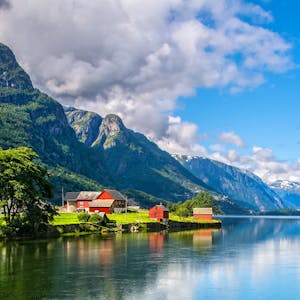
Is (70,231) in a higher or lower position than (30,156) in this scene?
lower

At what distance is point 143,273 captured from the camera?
175 feet

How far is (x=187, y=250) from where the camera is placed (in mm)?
81312

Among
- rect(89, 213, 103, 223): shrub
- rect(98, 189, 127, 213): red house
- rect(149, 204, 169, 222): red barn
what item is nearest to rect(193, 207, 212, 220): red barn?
rect(98, 189, 127, 213): red house

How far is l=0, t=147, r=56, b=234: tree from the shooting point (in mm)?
92062

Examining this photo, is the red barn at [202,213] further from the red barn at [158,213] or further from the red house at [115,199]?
the red barn at [158,213]

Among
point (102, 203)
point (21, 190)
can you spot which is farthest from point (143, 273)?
point (102, 203)

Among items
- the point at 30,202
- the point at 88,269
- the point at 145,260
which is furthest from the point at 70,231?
the point at 88,269

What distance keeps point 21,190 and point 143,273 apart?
46.4 metres

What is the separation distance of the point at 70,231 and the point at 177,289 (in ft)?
232

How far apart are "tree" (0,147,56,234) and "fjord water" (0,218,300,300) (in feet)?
49.1

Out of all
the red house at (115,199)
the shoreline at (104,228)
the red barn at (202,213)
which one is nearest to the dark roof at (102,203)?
the red house at (115,199)

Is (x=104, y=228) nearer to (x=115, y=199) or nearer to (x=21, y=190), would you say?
(x=21, y=190)

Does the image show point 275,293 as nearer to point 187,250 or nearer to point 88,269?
point 88,269

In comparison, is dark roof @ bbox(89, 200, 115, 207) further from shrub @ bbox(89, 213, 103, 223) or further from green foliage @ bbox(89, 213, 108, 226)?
shrub @ bbox(89, 213, 103, 223)
